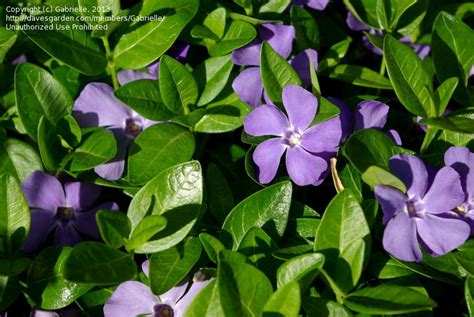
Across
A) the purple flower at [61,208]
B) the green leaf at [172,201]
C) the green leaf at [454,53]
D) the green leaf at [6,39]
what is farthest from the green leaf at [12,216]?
the green leaf at [454,53]

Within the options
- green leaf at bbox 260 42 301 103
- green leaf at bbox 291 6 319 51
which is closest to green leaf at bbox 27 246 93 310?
green leaf at bbox 260 42 301 103

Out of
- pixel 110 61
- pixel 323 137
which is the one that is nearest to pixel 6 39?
pixel 110 61

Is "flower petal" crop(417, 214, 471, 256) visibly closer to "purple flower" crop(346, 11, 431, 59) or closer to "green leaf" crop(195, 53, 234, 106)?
"green leaf" crop(195, 53, 234, 106)

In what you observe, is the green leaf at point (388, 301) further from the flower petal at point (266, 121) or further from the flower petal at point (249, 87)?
the flower petal at point (249, 87)

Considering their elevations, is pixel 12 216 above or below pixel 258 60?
below

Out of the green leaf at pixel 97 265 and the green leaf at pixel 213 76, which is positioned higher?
the green leaf at pixel 213 76

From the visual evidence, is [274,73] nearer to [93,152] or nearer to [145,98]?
[145,98]
